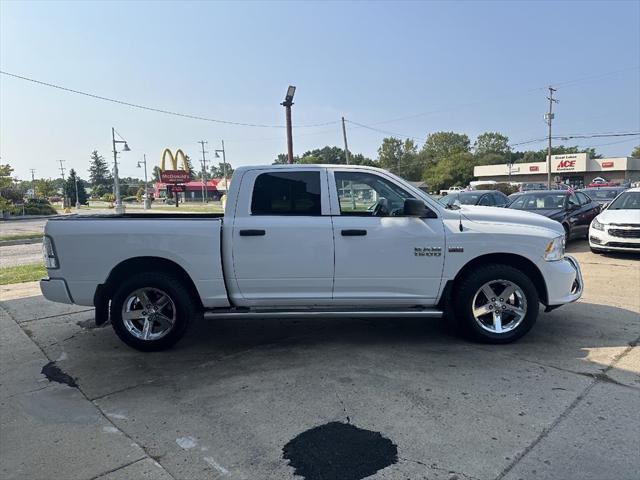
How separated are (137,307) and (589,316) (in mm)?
5442

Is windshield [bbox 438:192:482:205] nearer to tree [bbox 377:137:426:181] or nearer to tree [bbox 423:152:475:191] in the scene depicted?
tree [bbox 423:152:475:191]

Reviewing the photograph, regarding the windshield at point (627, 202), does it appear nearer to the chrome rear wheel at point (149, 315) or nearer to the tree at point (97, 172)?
the chrome rear wheel at point (149, 315)

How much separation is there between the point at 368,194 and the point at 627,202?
30.3 ft

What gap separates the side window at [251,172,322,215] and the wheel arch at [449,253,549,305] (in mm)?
1630

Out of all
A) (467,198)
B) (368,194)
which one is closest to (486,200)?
(467,198)

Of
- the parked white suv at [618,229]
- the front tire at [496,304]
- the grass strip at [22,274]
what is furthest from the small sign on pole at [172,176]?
the front tire at [496,304]

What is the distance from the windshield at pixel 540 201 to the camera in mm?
12406

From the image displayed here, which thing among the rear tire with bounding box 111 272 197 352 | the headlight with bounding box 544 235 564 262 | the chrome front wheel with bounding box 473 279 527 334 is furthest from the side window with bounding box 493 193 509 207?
the rear tire with bounding box 111 272 197 352

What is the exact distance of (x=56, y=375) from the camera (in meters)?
4.51

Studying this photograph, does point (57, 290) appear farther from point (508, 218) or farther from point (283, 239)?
point (508, 218)

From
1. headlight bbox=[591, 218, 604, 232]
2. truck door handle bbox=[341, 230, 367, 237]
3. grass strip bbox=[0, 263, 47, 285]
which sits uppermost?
truck door handle bbox=[341, 230, 367, 237]

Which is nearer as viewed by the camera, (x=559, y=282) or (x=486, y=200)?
(x=559, y=282)

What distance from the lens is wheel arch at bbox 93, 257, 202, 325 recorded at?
16.2 ft

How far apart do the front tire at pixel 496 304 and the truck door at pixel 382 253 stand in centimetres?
34
